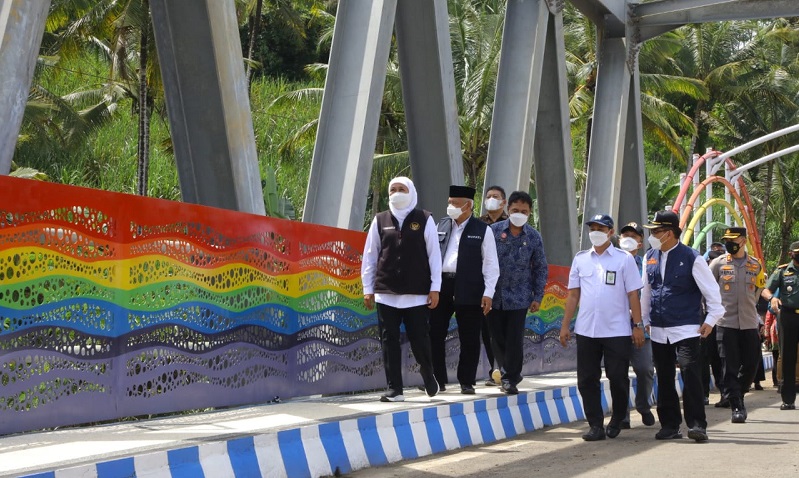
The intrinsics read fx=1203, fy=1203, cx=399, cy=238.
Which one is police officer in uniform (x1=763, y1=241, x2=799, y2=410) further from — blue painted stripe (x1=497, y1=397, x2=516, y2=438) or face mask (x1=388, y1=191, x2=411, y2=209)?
face mask (x1=388, y1=191, x2=411, y2=209)

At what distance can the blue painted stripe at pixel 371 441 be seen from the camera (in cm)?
743

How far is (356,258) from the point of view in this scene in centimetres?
1016

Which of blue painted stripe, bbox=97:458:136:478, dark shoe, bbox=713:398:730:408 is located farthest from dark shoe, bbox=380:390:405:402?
dark shoe, bbox=713:398:730:408

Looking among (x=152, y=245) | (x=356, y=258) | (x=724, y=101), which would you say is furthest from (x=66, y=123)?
(x=724, y=101)

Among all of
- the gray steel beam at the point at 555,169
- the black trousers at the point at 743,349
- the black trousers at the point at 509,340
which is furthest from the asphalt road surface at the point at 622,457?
the gray steel beam at the point at 555,169

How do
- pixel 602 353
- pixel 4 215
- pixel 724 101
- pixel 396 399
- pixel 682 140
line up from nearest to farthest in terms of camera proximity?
pixel 4 215, pixel 396 399, pixel 602 353, pixel 724 101, pixel 682 140

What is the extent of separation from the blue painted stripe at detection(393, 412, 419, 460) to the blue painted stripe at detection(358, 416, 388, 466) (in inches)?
10.5

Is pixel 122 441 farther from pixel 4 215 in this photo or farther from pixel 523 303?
pixel 523 303

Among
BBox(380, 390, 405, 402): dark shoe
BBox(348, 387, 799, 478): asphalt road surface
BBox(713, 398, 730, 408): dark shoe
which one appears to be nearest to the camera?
BBox(348, 387, 799, 478): asphalt road surface

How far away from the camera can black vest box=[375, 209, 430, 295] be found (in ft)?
30.3

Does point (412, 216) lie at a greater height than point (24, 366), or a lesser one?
greater

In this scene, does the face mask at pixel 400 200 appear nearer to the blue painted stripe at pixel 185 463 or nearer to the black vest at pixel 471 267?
the black vest at pixel 471 267

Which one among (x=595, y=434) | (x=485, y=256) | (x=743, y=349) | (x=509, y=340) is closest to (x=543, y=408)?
(x=509, y=340)

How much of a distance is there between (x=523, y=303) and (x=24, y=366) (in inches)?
211
